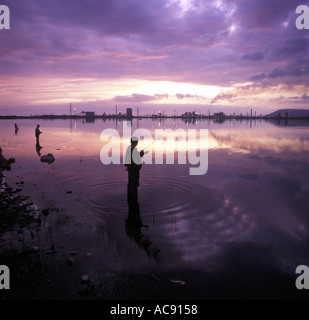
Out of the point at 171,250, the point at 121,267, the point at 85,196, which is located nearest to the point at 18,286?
the point at 121,267

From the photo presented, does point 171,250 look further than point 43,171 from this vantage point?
No

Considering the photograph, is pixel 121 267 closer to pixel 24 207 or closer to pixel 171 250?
pixel 171 250

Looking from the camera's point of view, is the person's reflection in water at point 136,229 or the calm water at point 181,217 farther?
the person's reflection in water at point 136,229

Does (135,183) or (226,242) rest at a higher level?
(135,183)

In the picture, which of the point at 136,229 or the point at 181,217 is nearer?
the point at 136,229

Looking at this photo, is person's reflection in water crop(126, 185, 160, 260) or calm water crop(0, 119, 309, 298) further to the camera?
person's reflection in water crop(126, 185, 160, 260)

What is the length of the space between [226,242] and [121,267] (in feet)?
13.2

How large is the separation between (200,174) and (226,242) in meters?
11.4

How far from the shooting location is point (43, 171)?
68.7 feet
